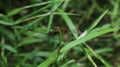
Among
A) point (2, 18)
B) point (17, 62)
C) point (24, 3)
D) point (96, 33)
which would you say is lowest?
point (96, 33)

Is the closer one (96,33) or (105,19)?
(96,33)

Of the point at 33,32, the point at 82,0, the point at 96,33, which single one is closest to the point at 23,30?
the point at 33,32

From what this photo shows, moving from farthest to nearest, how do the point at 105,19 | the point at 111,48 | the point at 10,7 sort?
the point at 105,19
the point at 111,48
the point at 10,7

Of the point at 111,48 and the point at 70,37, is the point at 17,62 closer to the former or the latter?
the point at 70,37

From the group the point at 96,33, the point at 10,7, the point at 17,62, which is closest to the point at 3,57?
the point at 17,62

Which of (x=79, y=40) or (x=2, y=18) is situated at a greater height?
(x=2, y=18)

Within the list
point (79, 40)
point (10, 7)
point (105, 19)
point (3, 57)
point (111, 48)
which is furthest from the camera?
point (105, 19)
